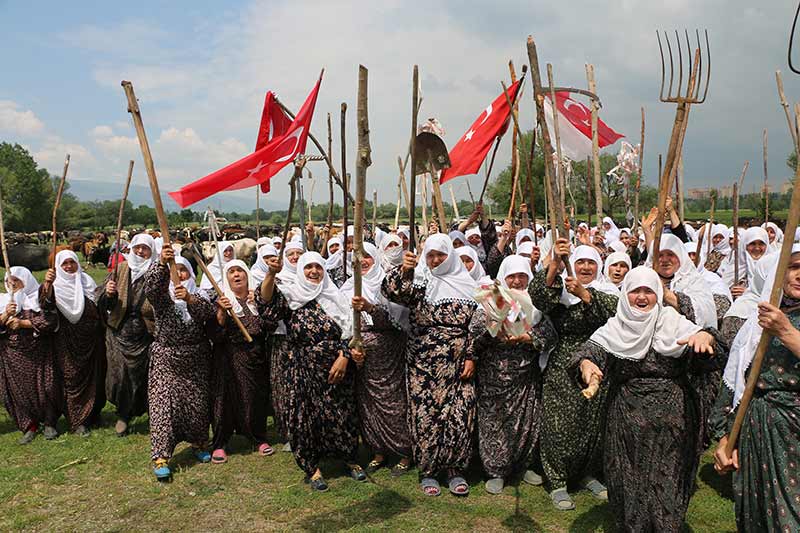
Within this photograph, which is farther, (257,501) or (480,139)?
(480,139)

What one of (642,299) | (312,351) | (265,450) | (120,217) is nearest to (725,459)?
(642,299)

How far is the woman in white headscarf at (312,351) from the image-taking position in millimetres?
4398

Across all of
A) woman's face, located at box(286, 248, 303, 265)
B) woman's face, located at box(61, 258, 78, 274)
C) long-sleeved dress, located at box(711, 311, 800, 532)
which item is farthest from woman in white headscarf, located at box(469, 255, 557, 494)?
woman's face, located at box(61, 258, 78, 274)

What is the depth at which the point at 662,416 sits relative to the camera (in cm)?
312

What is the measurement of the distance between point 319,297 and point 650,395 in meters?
2.30

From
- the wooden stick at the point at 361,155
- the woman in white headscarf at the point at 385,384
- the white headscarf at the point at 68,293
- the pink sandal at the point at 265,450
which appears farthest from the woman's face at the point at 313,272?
the white headscarf at the point at 68,293

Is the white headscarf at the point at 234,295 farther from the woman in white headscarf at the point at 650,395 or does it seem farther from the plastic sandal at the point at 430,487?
the woman in white headscarf at the point at 650,395

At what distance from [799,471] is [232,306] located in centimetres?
376

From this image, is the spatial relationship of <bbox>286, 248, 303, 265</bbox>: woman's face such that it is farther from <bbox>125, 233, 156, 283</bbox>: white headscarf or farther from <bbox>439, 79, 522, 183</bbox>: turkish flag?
<bbox>439, 79, 522, 183</bbox>: turkish flag

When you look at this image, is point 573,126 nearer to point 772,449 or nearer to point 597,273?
point 597,273

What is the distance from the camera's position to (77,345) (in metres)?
5.60

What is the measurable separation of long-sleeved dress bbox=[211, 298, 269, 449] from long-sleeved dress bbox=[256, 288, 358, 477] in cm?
58

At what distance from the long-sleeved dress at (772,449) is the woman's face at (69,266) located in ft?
17.2

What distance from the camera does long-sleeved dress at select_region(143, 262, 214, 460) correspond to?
4711 millimetres
